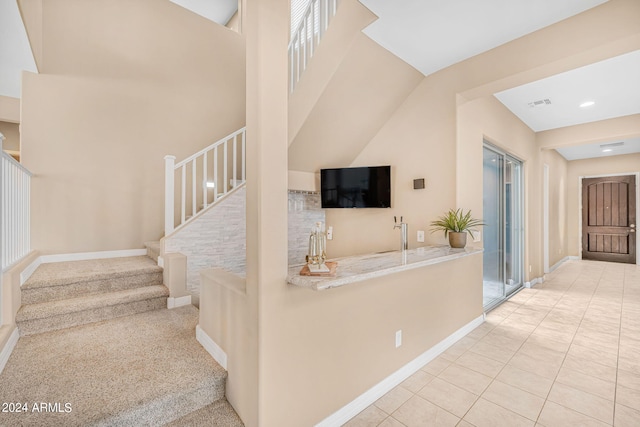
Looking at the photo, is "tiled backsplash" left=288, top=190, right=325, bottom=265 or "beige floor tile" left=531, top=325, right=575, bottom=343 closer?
"beige floor tile" left=531, top=325, right=575, bottom=343

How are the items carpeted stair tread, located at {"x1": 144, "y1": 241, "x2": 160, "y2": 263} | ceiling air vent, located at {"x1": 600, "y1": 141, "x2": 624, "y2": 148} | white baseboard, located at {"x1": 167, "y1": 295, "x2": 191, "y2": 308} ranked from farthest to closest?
1. ceiling air vent, located at {"x1": 600, "y1": 141, "x2": 624, "y2": 148}
2. carpeted stair tread, located at {"x1": 144, "y1": 241, "x2": 160, "y2": 263}
3. white baseboard, located at {"x1": 167, "y1": 295, "x2": 191, "y2": 308}

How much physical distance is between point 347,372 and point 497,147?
3.80 metres

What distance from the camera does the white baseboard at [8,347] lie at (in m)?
1.80

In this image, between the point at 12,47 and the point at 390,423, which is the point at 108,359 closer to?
the point at 390,423

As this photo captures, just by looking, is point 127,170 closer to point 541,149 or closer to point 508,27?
point 508,27

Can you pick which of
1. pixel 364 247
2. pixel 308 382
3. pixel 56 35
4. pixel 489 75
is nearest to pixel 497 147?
pixel 489 75

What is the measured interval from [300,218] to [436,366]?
2.38 m

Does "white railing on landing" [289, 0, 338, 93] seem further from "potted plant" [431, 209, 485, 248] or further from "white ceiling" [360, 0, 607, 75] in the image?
"potted plant" [431, 209, 485, 248]

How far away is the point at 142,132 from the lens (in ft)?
13.0

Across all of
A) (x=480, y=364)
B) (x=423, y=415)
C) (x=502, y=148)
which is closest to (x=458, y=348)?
(x=480, y=364)

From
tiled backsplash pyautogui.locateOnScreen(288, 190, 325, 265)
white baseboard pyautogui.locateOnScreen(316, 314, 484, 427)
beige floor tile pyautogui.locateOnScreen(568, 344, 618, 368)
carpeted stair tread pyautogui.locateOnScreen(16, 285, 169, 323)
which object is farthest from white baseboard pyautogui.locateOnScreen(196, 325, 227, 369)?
beige floor tile pyautogui.locateOnScreen(568, 344, 618, 368)

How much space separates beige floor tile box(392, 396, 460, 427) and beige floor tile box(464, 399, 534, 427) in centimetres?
12

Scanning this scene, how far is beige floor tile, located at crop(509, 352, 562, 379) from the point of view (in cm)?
234

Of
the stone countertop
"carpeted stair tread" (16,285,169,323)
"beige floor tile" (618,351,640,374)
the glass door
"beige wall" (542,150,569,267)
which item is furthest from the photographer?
"beige wall" (542,150,569,267)
